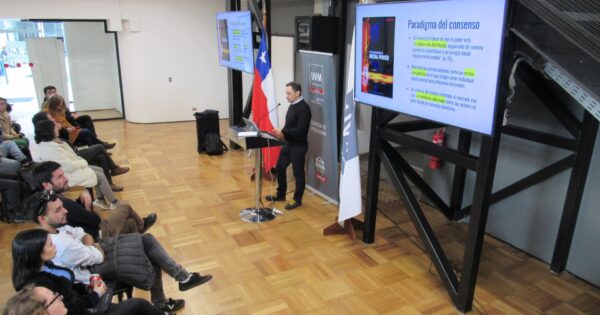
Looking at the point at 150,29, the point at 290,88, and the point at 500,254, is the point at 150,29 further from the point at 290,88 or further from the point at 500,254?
the point at 500,254

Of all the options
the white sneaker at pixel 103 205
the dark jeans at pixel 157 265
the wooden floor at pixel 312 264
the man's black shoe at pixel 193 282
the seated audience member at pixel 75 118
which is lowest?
the wooden floor at pixel 312 264

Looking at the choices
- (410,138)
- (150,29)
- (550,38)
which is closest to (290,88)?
(410,138)

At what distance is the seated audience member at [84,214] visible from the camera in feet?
9.39

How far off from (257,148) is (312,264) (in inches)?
52.2

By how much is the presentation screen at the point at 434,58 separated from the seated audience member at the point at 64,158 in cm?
296

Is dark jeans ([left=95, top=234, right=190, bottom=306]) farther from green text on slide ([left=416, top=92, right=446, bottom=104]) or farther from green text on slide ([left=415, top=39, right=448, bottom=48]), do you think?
green text on slide ([left=415, top=39, right=448, bottom=48])

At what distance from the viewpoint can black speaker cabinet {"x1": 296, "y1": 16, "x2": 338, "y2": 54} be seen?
4.98m

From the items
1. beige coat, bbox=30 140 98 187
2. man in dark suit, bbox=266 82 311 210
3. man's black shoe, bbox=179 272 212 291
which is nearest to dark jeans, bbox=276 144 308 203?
man in dark suit, bbox=266 82 311 210

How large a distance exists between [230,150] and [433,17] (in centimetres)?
483

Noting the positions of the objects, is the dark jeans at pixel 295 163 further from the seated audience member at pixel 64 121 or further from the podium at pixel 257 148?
the seated audience member at pixel 64 121

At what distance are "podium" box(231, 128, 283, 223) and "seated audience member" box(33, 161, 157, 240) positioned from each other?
49.0 inches

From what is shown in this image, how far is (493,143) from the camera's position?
2676mm

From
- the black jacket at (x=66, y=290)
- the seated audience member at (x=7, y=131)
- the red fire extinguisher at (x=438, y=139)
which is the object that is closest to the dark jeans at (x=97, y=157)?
the seated audience member at (x=7, y=131)

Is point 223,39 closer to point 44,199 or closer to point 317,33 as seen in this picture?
point 317,33
